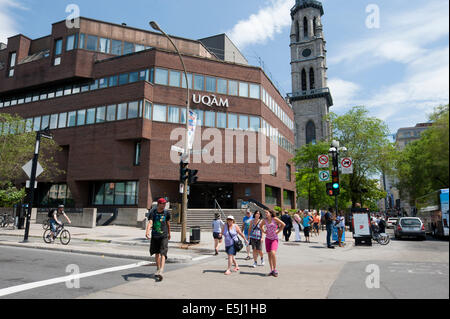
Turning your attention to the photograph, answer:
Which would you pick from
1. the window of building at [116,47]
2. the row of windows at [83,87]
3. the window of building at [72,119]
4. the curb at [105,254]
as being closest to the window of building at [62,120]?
the window of building at [72,119]

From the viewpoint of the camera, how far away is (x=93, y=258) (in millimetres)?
10875

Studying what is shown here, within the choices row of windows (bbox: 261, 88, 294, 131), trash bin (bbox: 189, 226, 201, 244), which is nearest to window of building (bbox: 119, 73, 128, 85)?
row of windows (bbox: 261, 88, 294, 131)

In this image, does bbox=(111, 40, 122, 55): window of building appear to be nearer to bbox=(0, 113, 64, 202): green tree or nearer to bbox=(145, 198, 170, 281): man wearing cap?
bbox=(0, 113, 64, 202): green tree

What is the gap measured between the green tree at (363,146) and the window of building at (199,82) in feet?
49.4

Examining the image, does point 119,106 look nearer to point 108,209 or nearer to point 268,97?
point 108,209

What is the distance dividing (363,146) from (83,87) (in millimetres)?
31045

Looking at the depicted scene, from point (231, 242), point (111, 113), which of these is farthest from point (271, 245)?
point (111, 113)

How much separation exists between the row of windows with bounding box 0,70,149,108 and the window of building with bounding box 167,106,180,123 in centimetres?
383

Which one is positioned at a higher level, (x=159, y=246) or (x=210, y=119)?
(x=210, y=119)

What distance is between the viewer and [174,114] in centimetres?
3039

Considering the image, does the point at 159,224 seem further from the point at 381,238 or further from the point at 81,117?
the point at 81,117

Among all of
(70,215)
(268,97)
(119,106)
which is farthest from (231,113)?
(70,215)
